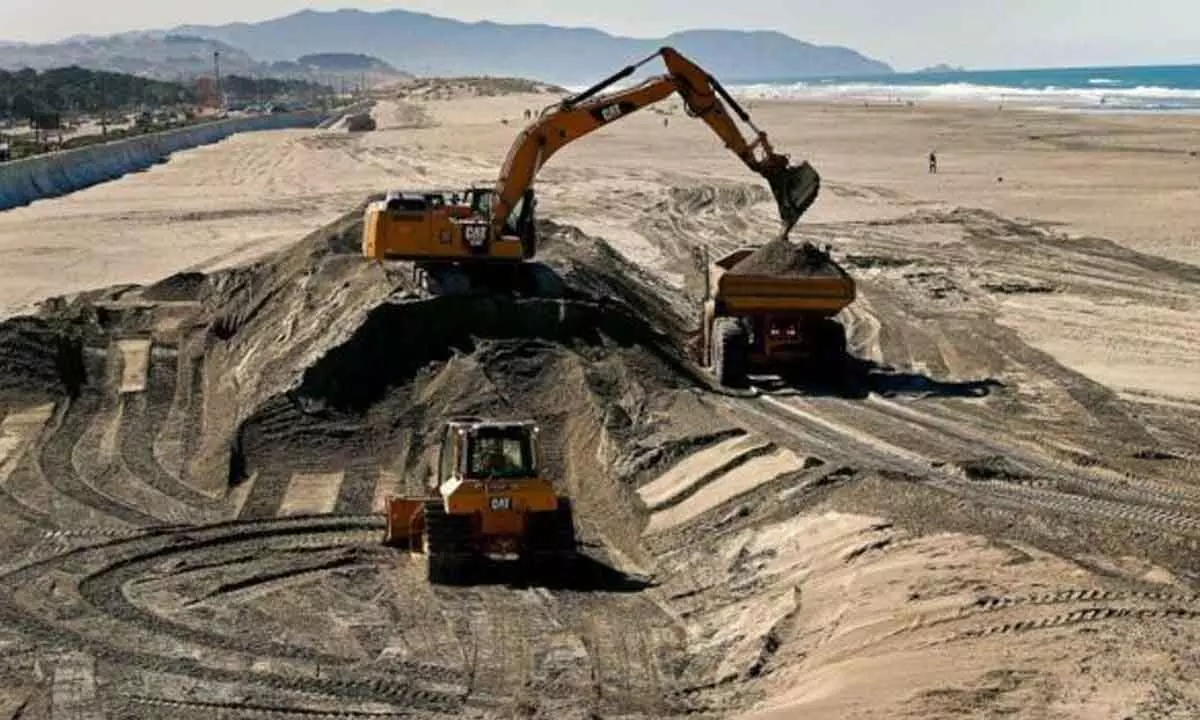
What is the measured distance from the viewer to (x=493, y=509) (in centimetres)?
1429

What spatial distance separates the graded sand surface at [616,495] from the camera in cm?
1155

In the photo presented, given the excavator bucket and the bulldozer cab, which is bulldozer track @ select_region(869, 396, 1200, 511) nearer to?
the bulldozer cab

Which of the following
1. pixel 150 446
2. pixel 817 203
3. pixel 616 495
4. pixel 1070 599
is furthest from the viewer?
pixel 817 203

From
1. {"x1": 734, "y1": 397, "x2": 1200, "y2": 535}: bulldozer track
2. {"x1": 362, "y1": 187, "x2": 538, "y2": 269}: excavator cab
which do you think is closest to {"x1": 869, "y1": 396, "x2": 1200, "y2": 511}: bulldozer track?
{"x1": 734, "y1": 397, "x2": 1200, "y2": 535}: bulldozer track

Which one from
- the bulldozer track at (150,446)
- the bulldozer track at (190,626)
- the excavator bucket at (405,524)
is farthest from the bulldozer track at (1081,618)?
the bulldozer track at (150,446)

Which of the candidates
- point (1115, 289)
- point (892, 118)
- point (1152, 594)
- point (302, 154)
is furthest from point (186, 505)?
point (892, 118)

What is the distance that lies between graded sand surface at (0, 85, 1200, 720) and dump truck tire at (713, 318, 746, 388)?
78 cm

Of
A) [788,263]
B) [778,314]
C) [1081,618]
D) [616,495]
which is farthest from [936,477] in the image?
[788,263]

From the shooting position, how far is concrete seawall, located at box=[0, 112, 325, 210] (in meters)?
51.9

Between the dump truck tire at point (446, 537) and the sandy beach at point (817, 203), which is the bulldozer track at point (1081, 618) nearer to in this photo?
the dump truck tire at point (446, 537)

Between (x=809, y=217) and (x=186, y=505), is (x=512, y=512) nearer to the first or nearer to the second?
(x=186, y=505)

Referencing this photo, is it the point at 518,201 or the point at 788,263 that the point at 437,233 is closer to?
the point at 518,201

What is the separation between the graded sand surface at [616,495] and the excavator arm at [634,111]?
2.36 metres

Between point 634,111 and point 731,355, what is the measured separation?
4355 millimetres
